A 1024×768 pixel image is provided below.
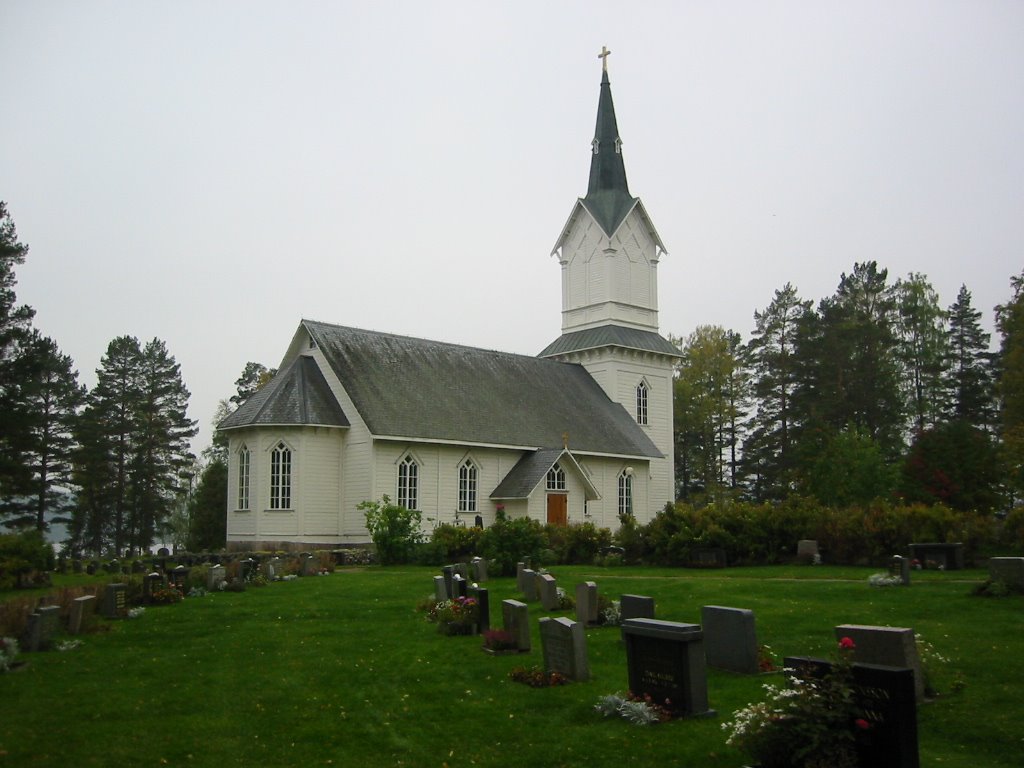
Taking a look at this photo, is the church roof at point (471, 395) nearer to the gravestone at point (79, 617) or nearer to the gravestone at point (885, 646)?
the gravestone at point (79, 617)

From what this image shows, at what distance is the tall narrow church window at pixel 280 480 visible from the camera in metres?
34.4

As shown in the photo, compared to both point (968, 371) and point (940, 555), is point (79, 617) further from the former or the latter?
point (968, 371)

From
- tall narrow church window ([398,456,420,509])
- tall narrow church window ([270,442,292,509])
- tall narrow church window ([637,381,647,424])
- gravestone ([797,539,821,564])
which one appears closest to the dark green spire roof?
tall narrow church window ([637,381,647,424])

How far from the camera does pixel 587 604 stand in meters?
16.0

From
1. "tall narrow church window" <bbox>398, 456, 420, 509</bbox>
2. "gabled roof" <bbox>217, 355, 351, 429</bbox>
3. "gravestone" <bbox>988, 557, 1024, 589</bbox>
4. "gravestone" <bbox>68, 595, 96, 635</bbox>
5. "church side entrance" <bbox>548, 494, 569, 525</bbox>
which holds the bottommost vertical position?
"gravestone" <bbox>68, 595, 96, 635</bbox>

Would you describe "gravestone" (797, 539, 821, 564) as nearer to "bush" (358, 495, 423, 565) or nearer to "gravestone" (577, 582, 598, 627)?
"bush" (358, 495, 423, 565)

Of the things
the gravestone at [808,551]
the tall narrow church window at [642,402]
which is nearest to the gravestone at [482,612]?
the gravestone at [808,551]

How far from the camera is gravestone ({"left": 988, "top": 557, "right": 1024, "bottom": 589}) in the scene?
16.8 m

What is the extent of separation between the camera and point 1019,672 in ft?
37.4

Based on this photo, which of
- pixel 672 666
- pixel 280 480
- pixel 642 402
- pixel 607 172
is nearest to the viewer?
pixel 672 666

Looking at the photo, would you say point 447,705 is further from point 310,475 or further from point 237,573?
point 310,475

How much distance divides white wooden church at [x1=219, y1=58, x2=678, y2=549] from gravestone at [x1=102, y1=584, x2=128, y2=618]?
15.4 m

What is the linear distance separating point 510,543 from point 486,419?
42.3 feet

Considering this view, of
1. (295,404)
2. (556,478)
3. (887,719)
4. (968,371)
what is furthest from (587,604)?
(968,371)
